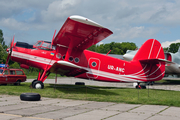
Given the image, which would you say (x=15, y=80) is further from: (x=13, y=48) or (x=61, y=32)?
(x=61, y=32)

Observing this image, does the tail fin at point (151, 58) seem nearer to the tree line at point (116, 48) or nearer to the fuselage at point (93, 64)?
the fuselage at point (93, 64)

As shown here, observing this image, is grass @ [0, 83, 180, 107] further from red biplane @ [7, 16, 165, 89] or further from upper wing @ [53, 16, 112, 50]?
upper wing @ [53, 16, 112, 50]

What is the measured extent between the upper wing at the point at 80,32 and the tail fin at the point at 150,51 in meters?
6.20

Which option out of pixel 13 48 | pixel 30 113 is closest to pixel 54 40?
pixel 13 48

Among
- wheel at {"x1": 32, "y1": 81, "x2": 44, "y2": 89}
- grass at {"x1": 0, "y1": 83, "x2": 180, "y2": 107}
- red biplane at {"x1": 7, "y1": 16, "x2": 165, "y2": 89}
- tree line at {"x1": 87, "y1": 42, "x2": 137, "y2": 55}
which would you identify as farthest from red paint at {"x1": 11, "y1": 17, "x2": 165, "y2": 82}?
tree line at {"x1": 87, "y1": 42, "x2": 137, "y2": 55}

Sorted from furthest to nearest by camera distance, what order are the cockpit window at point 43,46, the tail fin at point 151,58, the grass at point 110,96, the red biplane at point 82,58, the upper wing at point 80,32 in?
the tail fin at point 151,58 < the cockpit window at point 43,46 < the red biplane at point 82,58 < the upper wing at point 80,32 < the grass at point 110,96

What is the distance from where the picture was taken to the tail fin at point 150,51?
17.4 meters

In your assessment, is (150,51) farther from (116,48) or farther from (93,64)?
(116,48)

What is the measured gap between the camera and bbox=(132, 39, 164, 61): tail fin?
17.4 meters

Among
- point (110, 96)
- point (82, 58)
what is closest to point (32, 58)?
point (82, 58)

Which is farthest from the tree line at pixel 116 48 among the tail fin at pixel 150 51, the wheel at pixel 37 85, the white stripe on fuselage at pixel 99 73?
the wheel at pixel 37 85

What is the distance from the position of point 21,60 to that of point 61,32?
169 inches

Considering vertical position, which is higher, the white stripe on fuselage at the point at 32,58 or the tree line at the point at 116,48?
the tree line at the point at 116,48

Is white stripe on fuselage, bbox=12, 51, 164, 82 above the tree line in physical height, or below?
below
